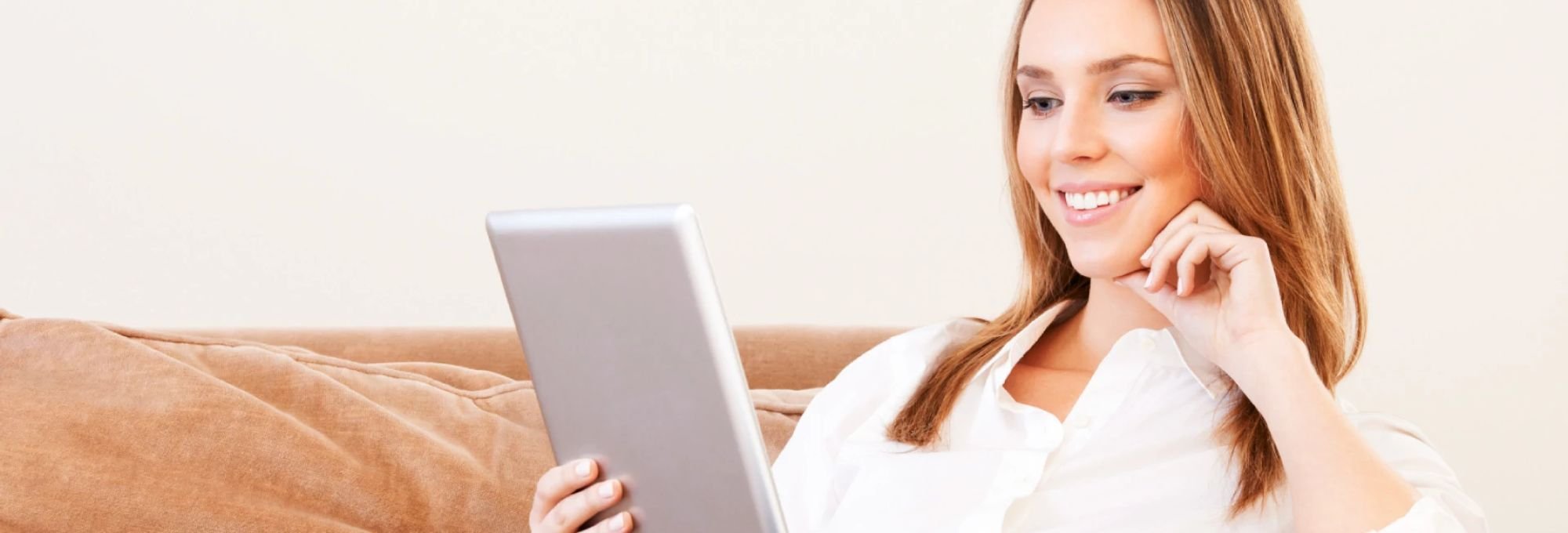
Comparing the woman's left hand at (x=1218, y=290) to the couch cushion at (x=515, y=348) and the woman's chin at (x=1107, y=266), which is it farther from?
the couch cushion at (x=515, y=348)

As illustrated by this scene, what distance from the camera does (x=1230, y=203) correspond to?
1.46 m

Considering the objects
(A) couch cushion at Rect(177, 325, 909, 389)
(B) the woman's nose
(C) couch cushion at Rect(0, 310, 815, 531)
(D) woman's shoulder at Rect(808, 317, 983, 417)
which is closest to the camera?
(B) the woman's nose

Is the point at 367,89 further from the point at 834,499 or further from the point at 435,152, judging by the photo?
the point at 834,499

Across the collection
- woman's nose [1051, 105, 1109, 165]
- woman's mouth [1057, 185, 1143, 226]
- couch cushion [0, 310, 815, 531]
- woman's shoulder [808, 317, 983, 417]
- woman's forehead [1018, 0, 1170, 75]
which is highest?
woman's forehead [1018, 0, 1170, 75]

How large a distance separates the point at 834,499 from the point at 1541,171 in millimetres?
1792

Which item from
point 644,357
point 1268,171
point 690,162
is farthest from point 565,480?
point 690,162

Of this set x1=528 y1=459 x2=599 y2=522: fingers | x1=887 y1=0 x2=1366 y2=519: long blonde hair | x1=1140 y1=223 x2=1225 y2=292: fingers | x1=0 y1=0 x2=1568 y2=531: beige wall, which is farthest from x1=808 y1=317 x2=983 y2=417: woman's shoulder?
x1=0 y1=0 x2=1568 y2=531: beige wall

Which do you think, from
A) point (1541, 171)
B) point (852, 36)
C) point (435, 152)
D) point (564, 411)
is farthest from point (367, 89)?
point (1541, 171)

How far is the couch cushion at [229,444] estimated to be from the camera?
5.32 ft

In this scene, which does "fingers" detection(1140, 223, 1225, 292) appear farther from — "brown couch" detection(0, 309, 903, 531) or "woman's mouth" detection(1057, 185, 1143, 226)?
"brown couch" detection(0, 309, 903, 531)

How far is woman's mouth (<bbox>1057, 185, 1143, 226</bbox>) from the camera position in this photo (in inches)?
58.6

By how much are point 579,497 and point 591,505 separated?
0.05ft

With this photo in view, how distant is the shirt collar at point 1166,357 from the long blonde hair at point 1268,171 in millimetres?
39

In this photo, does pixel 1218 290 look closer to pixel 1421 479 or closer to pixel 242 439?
pixel 1421 479
